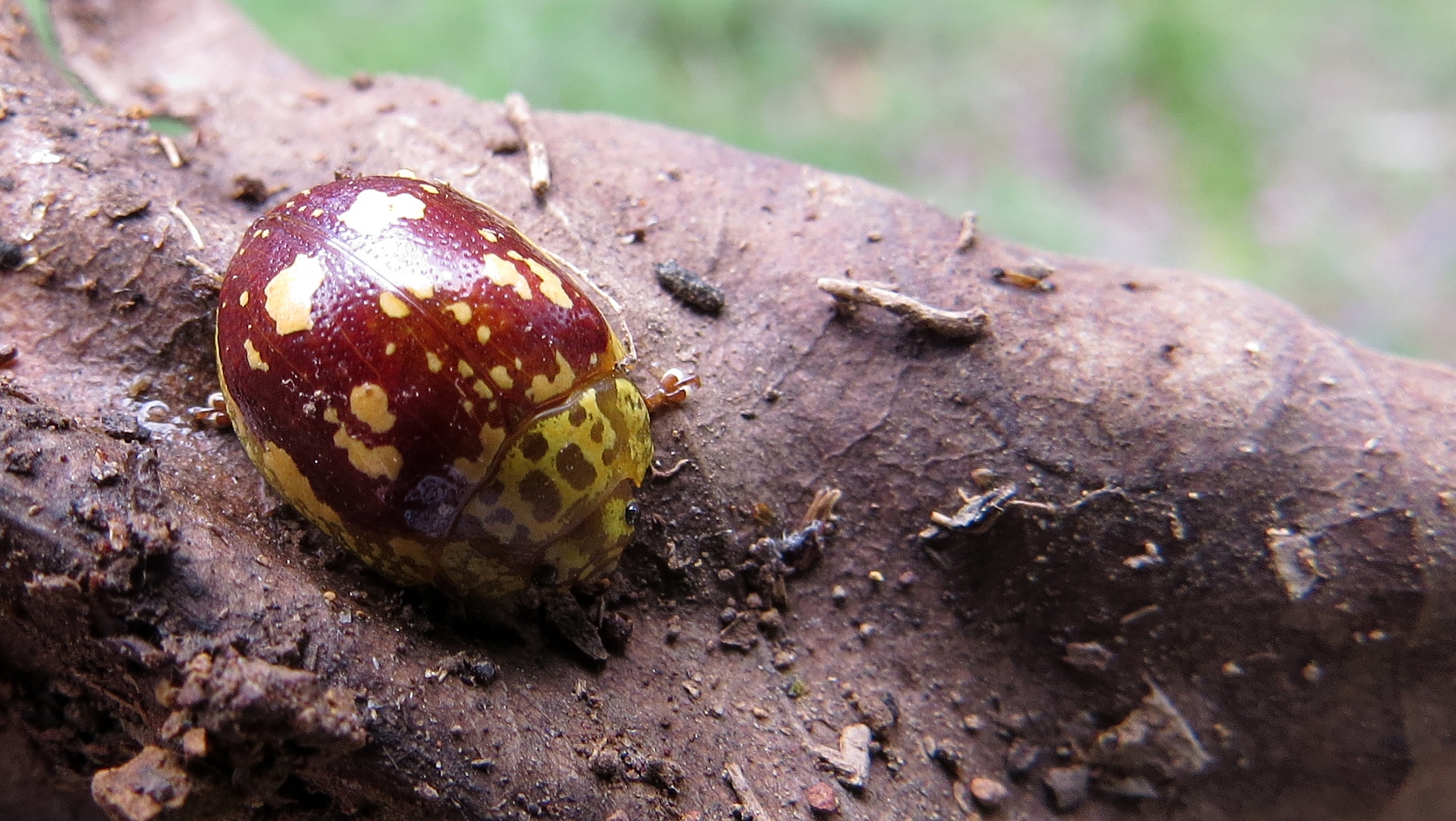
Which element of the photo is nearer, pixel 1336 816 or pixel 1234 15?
pixel 1336 816

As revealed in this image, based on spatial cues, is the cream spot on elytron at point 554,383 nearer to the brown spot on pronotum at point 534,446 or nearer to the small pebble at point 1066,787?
the brown spot on pronotum at point 534,446

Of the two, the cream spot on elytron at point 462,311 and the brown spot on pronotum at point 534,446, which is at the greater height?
the cream spot on elytron at point 462,311

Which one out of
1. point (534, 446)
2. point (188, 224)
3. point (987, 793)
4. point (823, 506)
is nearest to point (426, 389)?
point (534, 446)

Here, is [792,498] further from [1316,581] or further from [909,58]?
[909,58]

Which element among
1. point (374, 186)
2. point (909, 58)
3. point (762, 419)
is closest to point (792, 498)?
point (762, 419)

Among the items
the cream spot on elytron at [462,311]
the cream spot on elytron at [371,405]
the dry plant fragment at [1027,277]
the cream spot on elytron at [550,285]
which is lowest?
the cream spot on elytron at [371,405]

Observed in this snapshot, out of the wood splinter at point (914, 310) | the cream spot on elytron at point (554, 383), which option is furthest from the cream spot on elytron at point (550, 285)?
the wood splinter at point (914, 310)

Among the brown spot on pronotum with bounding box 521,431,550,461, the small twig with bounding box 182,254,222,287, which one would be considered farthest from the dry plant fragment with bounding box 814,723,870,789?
the small twig with bounding box 182,254,222,287
